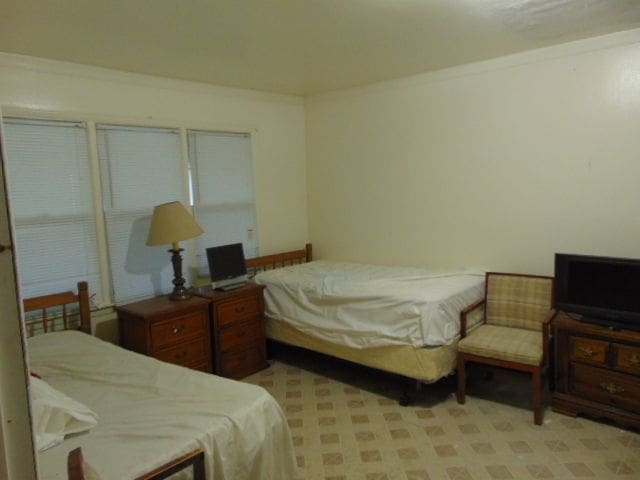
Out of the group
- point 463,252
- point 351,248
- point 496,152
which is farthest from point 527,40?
point 351,248

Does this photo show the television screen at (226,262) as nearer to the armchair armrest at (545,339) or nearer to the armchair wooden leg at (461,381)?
the armchair wooden leg at (461,381)

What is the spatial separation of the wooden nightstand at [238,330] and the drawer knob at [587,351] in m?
2.29

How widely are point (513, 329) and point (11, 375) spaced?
3197 mm

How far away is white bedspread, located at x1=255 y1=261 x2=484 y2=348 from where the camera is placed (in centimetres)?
296

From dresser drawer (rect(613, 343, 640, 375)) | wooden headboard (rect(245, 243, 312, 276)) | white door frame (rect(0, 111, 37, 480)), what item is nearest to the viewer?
white door frame (rect(0, 111, 37, 480))

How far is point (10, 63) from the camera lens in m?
2.76

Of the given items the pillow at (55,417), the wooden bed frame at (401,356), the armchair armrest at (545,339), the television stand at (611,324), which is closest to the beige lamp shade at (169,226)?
the wooden bed frame at (401,356)

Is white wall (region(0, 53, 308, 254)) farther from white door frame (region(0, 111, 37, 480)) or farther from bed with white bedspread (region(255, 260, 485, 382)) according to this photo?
white door frame (region(0, 111, 37, 480))

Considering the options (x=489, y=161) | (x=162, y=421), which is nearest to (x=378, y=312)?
(x=489, y=161)

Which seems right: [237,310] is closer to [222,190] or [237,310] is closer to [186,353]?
[186,353]

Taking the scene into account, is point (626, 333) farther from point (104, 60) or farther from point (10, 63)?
point (10, 63)

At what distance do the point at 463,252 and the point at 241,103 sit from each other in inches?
→ 92.6

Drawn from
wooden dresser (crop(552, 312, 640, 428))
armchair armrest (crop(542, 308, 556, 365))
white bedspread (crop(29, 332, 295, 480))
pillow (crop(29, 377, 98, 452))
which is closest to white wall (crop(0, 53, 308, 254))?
white bedspread (crop(29, 332, 295, 480))

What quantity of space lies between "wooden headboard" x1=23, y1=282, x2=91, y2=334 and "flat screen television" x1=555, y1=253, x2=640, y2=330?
3093 millimetres
